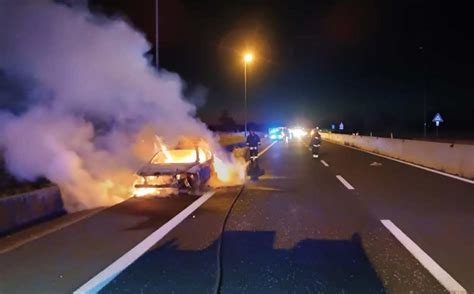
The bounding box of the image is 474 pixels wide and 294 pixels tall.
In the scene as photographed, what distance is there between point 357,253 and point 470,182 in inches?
392

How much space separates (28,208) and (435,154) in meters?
16.3

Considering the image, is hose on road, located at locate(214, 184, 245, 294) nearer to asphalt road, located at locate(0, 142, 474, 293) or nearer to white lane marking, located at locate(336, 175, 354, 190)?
asphalt road, located at locate(0, 142, 474, 293)

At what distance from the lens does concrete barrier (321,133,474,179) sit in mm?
17728

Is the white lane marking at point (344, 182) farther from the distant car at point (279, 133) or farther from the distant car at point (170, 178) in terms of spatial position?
the distant car at point (279, 133)

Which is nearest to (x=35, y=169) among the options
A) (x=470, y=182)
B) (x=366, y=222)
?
(x=366, y=222)

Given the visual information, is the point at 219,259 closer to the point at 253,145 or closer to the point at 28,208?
the point at 28,208

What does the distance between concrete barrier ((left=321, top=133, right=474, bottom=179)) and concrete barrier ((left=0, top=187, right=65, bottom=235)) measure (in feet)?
41.4

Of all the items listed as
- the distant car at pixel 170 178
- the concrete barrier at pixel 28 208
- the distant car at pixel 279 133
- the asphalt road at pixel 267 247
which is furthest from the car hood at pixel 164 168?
the distant car at pixel 279 133

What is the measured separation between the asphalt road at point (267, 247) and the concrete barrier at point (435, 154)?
549 cm

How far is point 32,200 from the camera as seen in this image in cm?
1003

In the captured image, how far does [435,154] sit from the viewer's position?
2117cm

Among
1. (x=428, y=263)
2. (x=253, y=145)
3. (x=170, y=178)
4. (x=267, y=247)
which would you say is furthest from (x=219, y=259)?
(x=253, y=145)

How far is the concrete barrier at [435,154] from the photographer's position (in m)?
17.7

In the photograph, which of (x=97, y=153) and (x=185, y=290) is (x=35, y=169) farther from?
(x=185, y=290)
